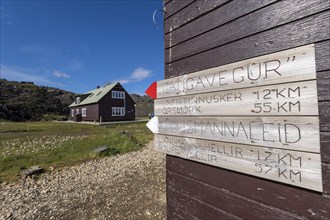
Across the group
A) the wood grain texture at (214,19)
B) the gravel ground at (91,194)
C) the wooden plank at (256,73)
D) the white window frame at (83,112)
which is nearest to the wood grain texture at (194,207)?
the wooden plank at (256,73)

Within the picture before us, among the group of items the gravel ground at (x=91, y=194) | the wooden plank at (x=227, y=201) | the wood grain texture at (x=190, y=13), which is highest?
the wood grain texture at (x=190, y=13)

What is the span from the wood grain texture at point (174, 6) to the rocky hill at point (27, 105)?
4965 cm

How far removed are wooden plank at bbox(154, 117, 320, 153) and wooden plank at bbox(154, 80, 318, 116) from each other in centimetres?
6

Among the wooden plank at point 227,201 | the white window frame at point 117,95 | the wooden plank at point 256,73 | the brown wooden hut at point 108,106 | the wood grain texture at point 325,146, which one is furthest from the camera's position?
the white window frame at point 117,95

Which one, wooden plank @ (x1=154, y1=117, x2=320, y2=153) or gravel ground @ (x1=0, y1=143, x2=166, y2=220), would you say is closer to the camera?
wooden plank @ (x1=154, y1=117, x2=320, y2=153)

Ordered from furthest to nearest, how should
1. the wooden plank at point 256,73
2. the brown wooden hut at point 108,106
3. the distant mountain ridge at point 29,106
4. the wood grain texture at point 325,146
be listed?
the distant mountain ridge at point 29,106 → the brown wooden hut at point 108,106 → the wooden plank at point 256,73 → the wood grain texture at point 325,146

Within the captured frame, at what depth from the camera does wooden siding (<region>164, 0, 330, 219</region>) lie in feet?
4.75

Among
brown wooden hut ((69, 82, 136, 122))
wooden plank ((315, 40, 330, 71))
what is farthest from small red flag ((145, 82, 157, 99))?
brown wooden hut ((69, 82, 136, 122))

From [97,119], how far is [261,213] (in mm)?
34251

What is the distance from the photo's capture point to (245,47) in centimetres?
196

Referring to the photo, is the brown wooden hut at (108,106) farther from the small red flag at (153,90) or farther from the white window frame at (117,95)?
the small red flag at (153,90)

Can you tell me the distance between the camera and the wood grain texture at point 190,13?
7.64ft

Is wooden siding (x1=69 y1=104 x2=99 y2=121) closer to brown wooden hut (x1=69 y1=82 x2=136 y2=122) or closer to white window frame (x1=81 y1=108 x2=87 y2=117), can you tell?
brown wooden hut (x1=69 y1=82 x2=136 y2=122)

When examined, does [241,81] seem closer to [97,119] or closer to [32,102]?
[97,119]
